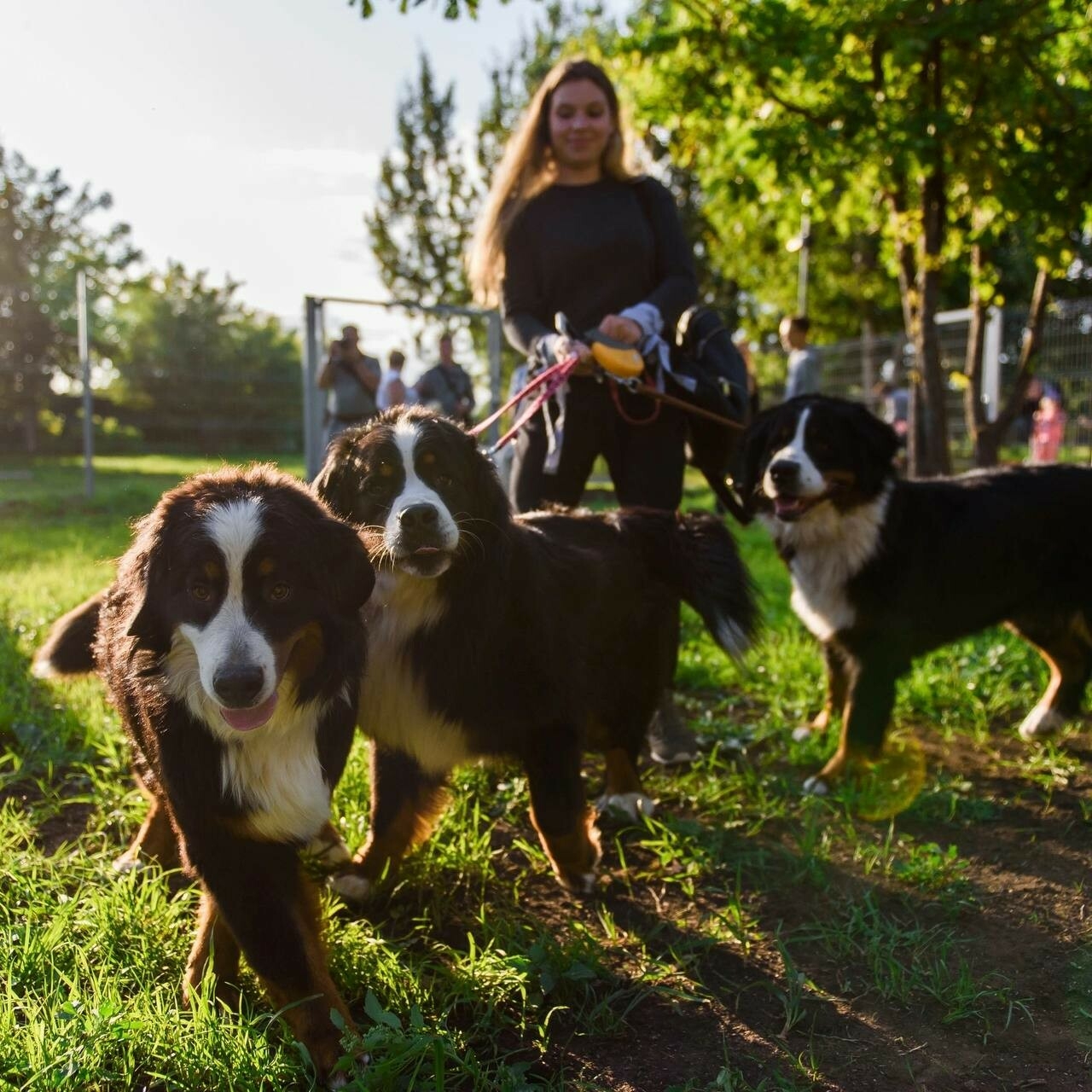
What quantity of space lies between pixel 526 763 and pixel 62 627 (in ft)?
4.75

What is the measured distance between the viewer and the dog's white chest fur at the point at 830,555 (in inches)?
150

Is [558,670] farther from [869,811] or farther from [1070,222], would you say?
[1070,222]

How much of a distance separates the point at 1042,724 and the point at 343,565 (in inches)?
126

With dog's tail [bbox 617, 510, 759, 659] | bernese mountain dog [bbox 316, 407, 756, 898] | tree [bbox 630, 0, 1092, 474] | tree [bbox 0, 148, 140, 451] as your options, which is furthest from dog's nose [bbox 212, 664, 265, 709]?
tree [bbox 0, 148, 140, 451]

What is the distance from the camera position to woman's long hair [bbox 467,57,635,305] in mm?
3758

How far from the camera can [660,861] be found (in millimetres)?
3037

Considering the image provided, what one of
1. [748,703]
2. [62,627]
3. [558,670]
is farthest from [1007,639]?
[62,627]

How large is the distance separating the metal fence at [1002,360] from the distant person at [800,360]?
1252 mm

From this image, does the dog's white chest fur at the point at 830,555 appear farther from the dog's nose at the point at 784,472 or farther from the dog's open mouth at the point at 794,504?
the dog's nose at the point at 784,472

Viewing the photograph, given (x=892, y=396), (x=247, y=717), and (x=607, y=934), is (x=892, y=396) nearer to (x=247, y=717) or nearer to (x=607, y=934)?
(x=607, y=934)

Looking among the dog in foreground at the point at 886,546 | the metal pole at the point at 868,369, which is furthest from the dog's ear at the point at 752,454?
the metal pole at the point at 868,369

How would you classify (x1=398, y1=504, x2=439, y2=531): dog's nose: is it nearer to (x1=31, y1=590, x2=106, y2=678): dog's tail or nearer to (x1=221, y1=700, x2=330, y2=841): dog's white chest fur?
(x1=221, y1=700, x2=330, y2=841): dog's white chest fur

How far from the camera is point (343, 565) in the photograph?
2180 millimetres

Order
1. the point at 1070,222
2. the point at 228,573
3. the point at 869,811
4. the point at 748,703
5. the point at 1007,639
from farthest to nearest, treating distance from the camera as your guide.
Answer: the point at 1070,222 < the point at 1007,639 < the point at 748,703 < the point at 869,811 < the point at 228,573
